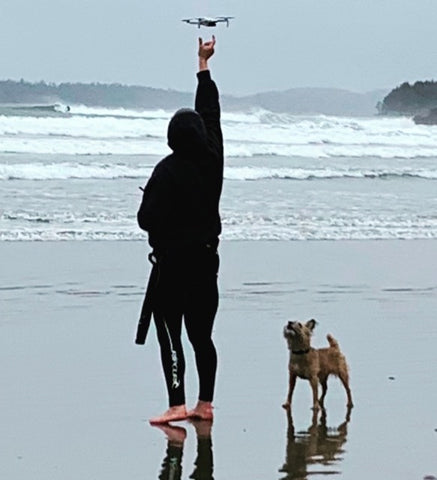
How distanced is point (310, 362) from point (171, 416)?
0.80 meters

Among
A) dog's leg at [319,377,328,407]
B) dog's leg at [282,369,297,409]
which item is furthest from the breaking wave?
dog's leg at [282,369,297,409]

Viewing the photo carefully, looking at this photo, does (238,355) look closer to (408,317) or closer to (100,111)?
(408,317)

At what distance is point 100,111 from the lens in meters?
46.5

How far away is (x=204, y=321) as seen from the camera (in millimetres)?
6742

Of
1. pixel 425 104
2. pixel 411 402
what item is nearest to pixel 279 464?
Answer: pixel 411 402

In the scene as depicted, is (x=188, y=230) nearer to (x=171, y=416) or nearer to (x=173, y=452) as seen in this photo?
(x=171, y=416)

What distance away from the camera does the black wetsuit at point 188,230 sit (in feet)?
21.4

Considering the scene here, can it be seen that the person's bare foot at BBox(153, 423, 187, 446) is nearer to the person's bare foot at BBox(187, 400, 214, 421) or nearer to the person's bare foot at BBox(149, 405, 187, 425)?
the person's bare foot at BBox(149, 405, 187, 425)

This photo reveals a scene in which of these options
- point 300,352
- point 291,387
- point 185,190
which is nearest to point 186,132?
point 185,190

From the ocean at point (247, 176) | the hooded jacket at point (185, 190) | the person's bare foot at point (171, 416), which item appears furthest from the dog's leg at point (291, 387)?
the ocean at point (247, 176)

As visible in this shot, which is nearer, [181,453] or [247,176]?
[181,453]

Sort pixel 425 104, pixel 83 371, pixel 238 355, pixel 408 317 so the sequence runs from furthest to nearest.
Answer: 1. pixel 425 104
2. pixel 408 317
3. pixel 238 355
4. pixel 83 371

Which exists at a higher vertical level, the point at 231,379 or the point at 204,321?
the point at 204,321

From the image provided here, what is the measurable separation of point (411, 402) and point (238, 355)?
160 cm
